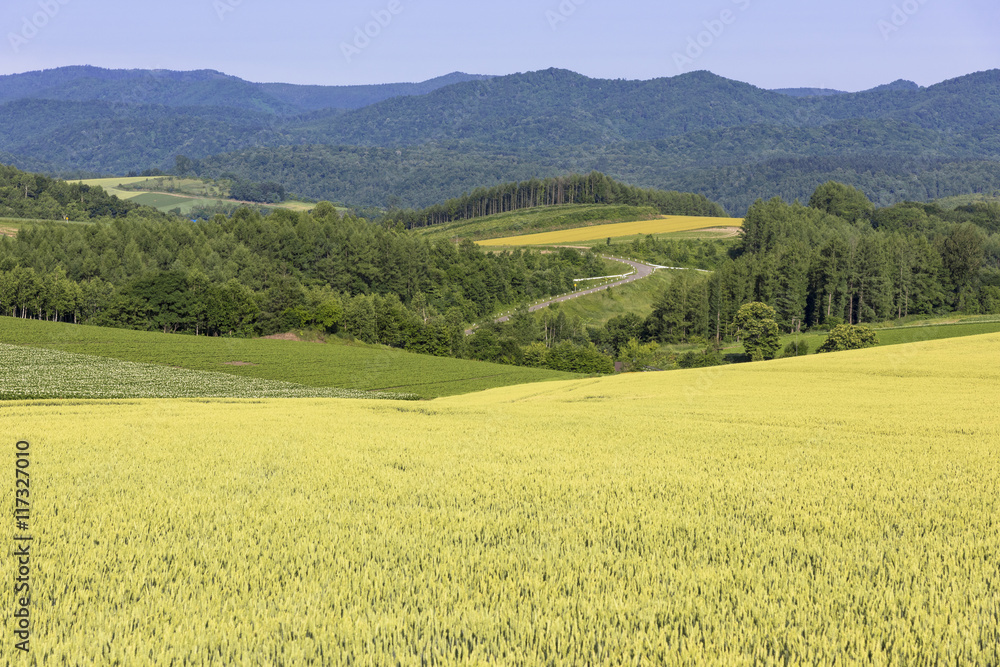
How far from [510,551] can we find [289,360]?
8035 centimetres

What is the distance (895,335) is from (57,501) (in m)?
122

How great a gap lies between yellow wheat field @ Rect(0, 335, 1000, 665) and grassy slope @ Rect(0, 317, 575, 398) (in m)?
51.6

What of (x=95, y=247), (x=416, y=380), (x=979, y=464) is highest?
(x=95, y=247)

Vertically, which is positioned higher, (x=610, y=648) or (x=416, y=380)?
(x=610, y=648)

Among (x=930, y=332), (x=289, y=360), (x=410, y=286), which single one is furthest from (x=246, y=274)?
(x=930, y=332)

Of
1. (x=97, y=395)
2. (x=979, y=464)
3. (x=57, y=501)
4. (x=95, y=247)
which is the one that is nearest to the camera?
(x=57, y=501)

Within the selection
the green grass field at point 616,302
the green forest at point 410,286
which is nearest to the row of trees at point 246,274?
the green forest at point 410,286

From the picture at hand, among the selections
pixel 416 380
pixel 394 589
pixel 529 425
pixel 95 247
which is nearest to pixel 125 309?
pixel 95 247

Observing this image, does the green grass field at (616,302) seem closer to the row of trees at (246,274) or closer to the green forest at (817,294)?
the green forest at (817,294)

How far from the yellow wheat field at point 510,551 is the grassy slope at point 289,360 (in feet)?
169

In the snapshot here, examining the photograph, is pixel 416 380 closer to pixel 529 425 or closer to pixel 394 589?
pixel 529 425

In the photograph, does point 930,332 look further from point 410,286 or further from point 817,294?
point 410,286

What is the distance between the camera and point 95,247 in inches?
5891

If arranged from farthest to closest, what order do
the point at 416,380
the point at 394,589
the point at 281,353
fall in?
1. the point at 281,353
2. the point at 416,380
3. the point at 394,589
